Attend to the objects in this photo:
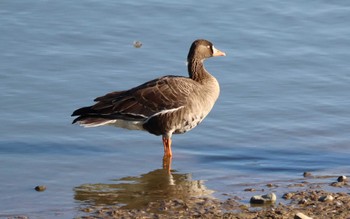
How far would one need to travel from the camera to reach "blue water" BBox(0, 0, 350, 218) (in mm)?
10828

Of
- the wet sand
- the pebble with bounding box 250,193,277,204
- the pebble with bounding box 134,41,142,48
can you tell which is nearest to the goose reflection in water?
the wet sand

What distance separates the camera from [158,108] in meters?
11.5

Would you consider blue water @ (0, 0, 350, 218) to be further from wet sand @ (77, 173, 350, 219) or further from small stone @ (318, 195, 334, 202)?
small stone @ (318, 195, 334, 202)

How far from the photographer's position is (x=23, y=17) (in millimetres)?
16234

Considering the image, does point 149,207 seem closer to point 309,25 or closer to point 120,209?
point 120,209

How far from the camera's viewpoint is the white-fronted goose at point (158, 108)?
11.3m

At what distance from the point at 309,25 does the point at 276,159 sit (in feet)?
18.2

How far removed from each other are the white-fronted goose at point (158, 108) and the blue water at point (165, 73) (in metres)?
0.39

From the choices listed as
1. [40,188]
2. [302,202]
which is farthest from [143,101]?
[302,202]

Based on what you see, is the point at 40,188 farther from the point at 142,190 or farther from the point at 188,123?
the point at 188,123

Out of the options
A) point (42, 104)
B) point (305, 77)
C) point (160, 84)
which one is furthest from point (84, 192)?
point (305, 77)

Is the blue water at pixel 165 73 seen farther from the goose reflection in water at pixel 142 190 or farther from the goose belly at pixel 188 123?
the goose belly at pixel 188 123

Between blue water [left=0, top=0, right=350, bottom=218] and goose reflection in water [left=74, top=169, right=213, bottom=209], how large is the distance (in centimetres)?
6

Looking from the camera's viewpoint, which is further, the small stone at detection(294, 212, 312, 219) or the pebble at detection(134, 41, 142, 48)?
the pebble at detection(134, 41, 142, 48)
